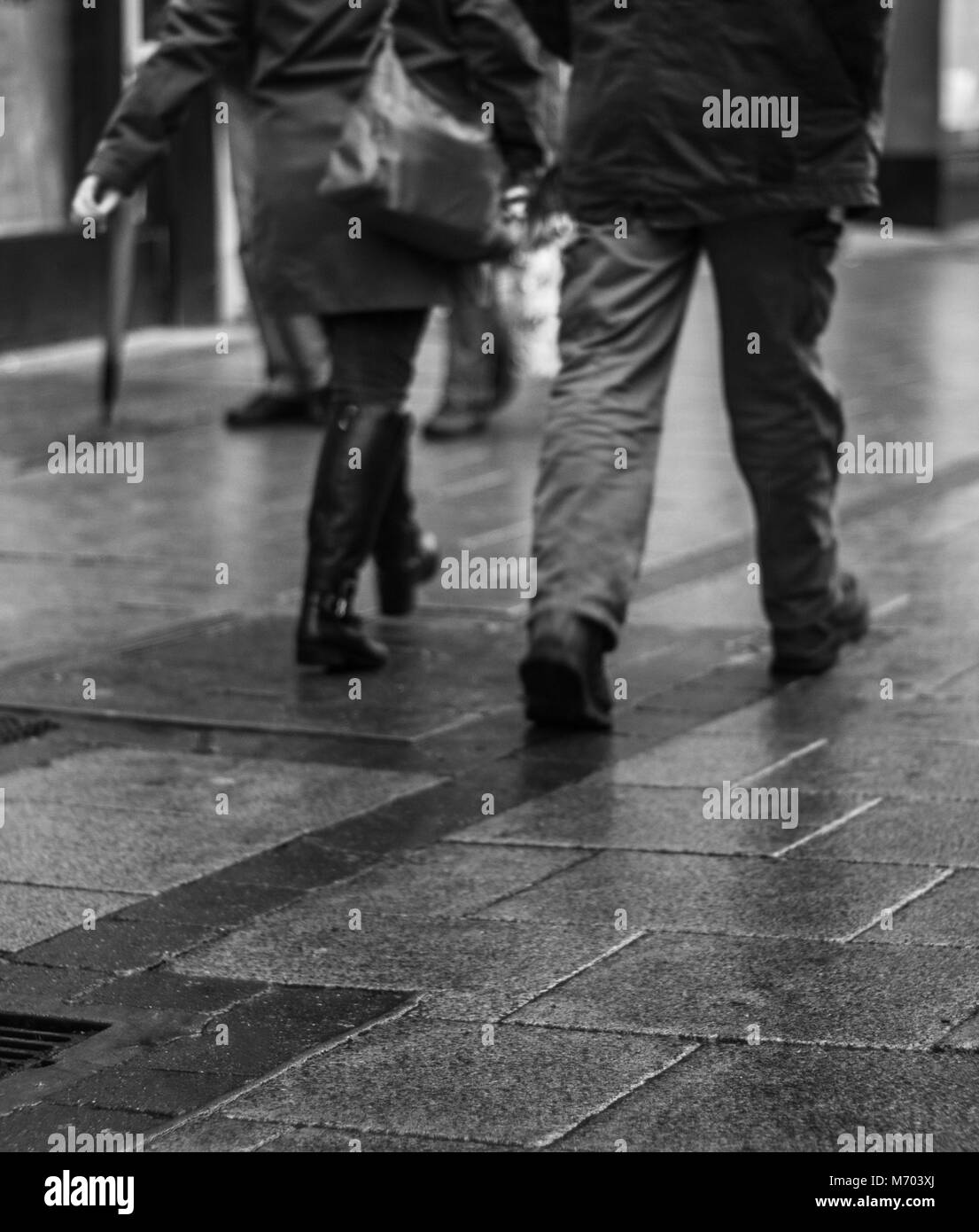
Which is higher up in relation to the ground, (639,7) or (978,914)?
(639,7)

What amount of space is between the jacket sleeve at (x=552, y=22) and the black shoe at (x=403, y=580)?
1.24 meters

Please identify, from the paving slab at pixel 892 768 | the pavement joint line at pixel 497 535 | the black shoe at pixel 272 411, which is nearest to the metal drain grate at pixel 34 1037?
the paving slab at pixel 892 768

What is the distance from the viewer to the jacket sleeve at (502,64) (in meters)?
5.14

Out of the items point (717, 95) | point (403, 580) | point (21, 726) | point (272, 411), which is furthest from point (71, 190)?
point (717, 95)

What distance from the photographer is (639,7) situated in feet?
15.7

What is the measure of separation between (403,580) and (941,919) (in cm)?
240

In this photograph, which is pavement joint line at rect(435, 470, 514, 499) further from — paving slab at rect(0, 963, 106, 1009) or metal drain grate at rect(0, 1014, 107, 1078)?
metal drain grate at rect(0, 1014, 107, 1078)

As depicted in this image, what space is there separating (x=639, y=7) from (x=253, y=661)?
5.17 feet

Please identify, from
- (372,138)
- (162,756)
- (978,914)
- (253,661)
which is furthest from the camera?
(253,661)

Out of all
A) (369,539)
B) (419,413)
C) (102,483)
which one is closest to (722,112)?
(369,539)

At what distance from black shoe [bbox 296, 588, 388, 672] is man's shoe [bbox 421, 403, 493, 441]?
11.2 ft

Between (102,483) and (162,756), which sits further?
(102,483)

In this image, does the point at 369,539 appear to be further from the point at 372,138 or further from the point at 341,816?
the point at 341,816
